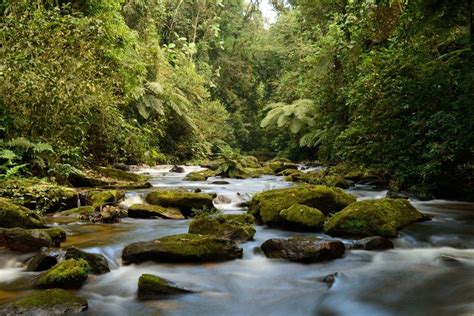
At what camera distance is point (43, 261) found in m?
4.16

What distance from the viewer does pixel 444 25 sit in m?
5.47

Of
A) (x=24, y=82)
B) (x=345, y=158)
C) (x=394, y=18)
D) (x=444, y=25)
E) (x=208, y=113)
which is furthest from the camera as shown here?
(x=208, y=113)

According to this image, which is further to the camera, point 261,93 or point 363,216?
point 261,93

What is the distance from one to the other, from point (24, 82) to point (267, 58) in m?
23.1

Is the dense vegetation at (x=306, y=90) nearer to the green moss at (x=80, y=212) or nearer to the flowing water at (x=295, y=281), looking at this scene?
the green moss at (x=80, y=212)

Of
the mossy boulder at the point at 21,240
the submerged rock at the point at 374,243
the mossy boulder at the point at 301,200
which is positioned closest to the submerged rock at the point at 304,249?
the submerged rock at the point at 374,243

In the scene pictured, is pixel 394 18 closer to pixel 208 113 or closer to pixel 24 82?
pixel 24 82

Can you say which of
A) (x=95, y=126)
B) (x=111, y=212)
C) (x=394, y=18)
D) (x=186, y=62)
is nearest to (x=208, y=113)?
(x=186, y=62)

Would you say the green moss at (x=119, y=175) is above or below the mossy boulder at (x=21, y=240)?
above

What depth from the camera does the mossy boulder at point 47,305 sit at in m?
3.11

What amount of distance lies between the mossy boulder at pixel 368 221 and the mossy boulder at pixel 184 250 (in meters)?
1.55

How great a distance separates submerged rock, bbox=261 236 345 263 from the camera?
4.63 m

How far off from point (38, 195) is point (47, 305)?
12.6 feet

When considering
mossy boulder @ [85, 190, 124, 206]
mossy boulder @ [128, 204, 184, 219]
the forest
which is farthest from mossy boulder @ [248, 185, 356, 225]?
mossy boulder @ [85, 190, 124, 206]
